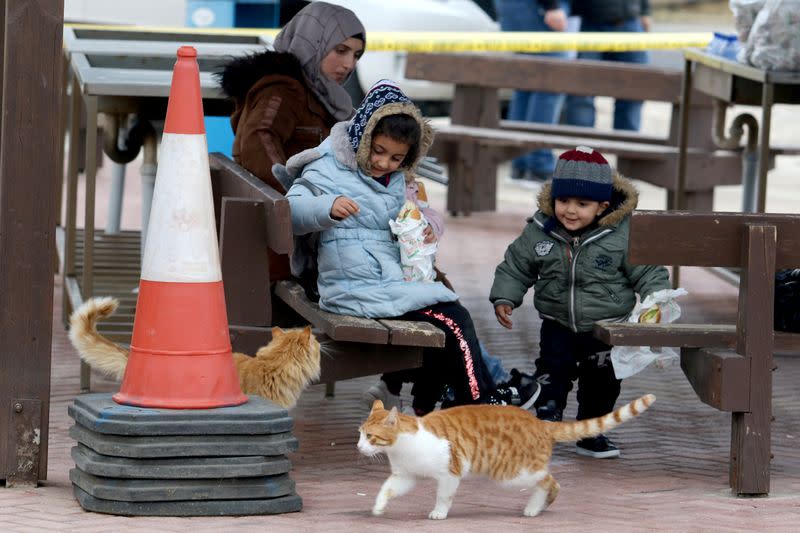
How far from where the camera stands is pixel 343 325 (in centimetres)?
553

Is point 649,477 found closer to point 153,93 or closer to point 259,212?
point 259,212

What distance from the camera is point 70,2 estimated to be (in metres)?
16.7

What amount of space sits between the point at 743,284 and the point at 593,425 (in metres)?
0.73

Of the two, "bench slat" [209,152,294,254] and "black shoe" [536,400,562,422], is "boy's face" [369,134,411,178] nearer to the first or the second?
"bench slat" [209,152,294,254]

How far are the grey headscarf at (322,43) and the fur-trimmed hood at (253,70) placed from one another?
88 mm

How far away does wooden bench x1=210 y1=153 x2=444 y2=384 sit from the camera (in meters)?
5.56

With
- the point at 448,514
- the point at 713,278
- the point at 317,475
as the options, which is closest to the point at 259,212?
the point at 317,475

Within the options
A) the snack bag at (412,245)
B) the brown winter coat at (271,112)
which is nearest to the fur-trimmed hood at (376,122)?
the snack bag at (412,245)

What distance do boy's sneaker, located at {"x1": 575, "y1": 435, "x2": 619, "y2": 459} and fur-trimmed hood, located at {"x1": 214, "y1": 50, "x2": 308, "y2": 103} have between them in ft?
6.45

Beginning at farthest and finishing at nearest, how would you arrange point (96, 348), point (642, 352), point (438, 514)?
point (642, 352)
point (96, 348)
point (438, 514)

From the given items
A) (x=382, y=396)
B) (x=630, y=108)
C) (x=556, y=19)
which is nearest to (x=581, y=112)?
(x=630, y=108)

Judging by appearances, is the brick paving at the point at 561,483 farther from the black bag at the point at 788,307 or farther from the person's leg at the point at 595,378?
the black bag at the point at 788,307

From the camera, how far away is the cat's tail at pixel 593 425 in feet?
17.6

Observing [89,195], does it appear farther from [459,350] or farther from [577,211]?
[577,211]
